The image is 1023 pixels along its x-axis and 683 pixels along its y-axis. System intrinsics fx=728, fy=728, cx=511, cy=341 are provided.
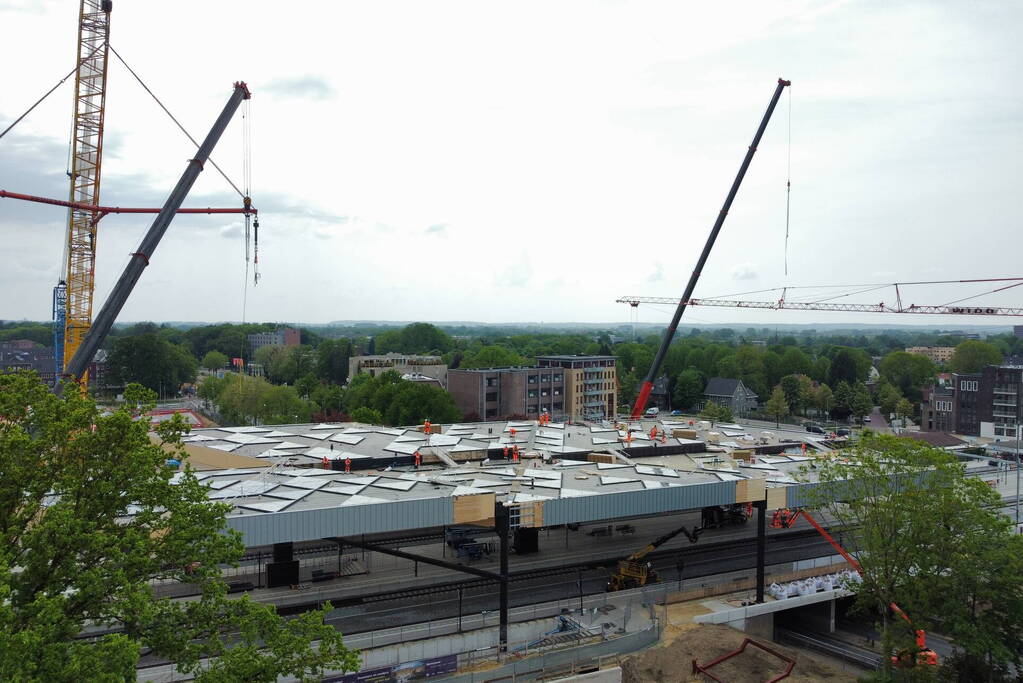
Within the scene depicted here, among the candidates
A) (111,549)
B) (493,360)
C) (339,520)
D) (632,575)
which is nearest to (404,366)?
(493,360)

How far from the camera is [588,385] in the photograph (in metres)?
131

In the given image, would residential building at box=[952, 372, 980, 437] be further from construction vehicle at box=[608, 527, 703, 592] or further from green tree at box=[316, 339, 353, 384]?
green tree at box=[316, 339, 353, 384]

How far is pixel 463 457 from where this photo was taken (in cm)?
5125

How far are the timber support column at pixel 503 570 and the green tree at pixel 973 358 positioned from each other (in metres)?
169

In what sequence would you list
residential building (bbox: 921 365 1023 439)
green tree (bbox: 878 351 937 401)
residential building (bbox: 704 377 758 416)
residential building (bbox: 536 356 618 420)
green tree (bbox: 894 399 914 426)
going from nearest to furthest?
residential building (bbox: 921 365 1023 439)
residential building (bbox: 536 356 618 420)
green tree (bbox: 894 399 914 426)
residential building (bbox: 704 377 758 416)
green tree (bbox: 878 351 937 401)

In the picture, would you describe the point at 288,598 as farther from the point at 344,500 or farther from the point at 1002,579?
the point at 1002,579

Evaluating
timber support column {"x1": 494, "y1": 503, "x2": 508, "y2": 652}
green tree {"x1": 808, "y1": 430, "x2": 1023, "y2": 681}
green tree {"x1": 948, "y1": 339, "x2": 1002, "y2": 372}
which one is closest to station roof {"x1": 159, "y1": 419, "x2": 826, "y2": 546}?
timber support column {"x1": 494, "y1": 503, "x2": 508, "y2": 652}

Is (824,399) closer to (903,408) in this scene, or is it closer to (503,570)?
(903,408)

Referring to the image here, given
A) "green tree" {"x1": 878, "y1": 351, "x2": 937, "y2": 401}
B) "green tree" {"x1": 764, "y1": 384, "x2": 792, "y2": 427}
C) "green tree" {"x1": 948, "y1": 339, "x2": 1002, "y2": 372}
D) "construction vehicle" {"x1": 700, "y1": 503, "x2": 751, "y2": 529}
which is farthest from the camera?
"green tree" {"x1": 948, "y1": 339, "x2": 1002, "y2": 372}

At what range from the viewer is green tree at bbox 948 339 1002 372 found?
16825 cm

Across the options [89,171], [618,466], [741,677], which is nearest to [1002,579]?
[741,677]

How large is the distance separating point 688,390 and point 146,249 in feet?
Answer: 378

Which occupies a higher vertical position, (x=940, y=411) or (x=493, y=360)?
(x=493, y=360)

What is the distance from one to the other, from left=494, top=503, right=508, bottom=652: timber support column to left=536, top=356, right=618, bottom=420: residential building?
3567 inches
